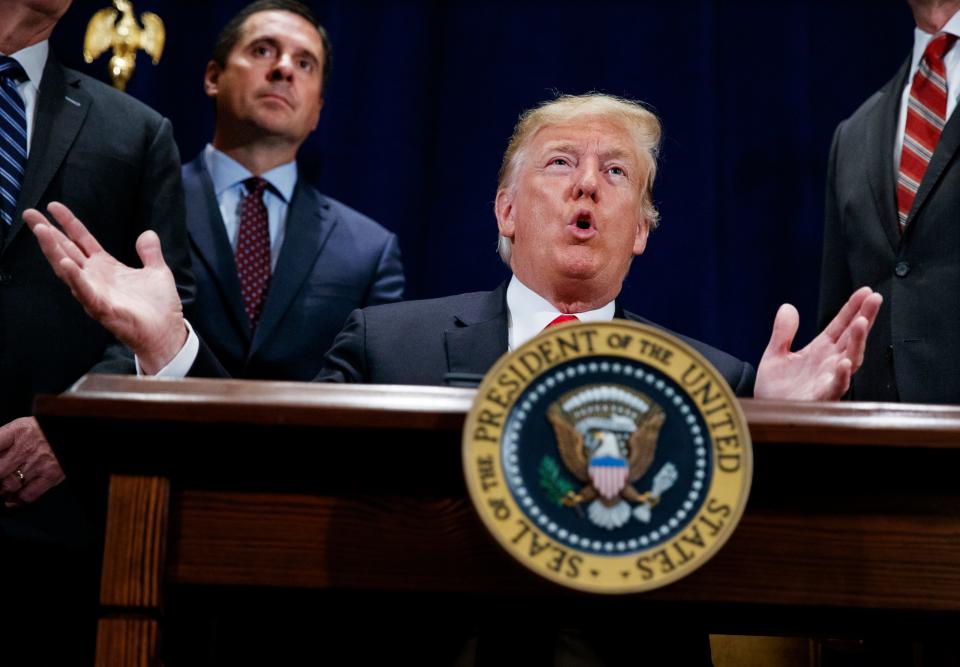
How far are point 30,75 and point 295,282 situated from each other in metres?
0.66

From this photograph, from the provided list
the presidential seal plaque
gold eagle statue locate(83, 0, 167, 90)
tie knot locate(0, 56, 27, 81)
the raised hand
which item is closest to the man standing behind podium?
gold eagle statue locate(83, 0, 167, 90)

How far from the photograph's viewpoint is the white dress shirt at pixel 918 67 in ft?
7.32

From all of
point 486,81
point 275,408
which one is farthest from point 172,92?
point 275,408

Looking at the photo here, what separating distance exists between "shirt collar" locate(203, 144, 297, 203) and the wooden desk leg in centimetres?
168

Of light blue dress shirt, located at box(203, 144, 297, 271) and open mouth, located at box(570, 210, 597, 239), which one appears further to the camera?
light blue dress shirt, located at box(203, 144, 297, 271)

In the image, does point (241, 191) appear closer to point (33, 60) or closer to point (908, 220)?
point (33, 60)

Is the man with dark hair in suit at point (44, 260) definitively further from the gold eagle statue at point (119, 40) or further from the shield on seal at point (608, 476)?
the shield on seal at point (608, 476)

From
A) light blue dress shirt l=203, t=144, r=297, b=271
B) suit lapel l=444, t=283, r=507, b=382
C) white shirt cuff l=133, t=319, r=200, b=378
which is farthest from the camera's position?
light blue dress shirt l=203, t=144, r=297, b=271

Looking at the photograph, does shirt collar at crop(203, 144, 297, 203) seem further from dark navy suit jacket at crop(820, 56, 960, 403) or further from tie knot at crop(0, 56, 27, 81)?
dark navy suit jacket at crop(820, 56, 960, 403)

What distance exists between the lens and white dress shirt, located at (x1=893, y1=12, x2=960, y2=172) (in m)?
2.23

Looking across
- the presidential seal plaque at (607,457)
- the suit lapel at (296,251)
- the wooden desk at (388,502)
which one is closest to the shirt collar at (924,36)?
the suit lapel at (296,251)

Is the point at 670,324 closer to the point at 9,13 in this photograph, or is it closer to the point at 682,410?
the point at 9,13

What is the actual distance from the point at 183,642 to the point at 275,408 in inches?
49.0

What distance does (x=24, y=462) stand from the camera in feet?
5.62
